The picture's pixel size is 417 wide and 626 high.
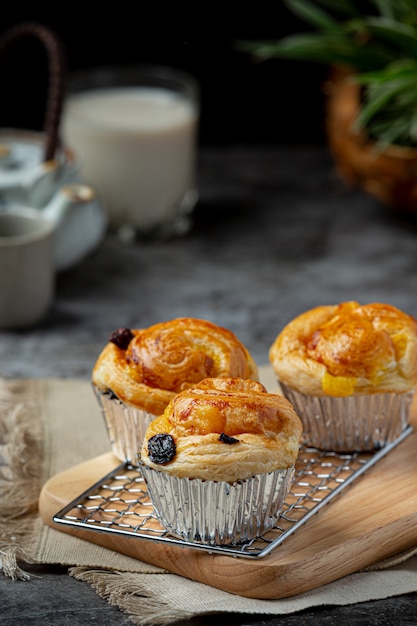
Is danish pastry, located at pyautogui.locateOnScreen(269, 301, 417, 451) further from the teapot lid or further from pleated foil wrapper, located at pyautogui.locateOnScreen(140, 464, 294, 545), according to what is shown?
the teapot lid

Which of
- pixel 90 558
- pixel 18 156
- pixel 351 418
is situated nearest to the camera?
pixel 90 558

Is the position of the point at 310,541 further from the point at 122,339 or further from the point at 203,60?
the point at 203,60

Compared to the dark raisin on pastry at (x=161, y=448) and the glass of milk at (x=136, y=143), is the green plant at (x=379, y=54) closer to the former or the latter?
the glass of milk at (x=136, y=143)

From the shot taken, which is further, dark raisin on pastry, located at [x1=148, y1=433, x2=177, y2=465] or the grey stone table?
the grey stone table

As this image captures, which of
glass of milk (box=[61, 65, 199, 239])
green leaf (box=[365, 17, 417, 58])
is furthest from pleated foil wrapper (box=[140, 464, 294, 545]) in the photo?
green leaf (box=[365, 17, 417, 58])

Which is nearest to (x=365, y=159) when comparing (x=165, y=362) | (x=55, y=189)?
(x=55, y=189)

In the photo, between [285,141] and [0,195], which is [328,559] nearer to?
[0,195]
